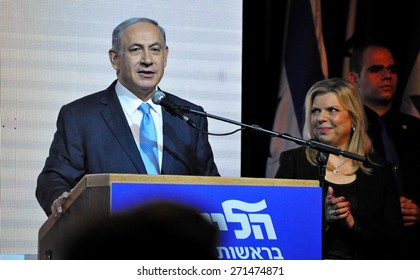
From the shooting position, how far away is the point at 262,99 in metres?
5.79

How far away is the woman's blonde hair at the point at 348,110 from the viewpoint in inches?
215

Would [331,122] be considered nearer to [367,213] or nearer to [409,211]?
[367,213]

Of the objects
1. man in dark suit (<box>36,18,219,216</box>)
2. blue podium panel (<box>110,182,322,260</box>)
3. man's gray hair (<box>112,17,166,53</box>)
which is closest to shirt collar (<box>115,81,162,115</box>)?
man in dark suit (<box>36,18,219,216</box>)

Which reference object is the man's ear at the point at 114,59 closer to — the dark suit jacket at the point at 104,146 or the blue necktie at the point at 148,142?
the dark suit jacket at the point at 104,146

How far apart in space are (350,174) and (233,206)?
1835 mm

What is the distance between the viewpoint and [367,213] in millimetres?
5324

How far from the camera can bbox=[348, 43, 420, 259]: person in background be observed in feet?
19.0

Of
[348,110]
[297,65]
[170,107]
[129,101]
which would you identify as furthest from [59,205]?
[297,65]

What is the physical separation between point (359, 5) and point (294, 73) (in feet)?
1.93

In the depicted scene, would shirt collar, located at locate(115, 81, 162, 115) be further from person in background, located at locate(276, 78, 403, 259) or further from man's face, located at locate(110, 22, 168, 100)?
person in background, located at locate(276, 78, 403, 259)

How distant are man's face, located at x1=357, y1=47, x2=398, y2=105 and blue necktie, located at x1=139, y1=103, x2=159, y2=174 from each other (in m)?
1.34

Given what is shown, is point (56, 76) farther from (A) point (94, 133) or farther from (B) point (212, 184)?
(B) point (212, 184)

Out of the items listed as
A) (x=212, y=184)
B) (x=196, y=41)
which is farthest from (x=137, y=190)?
(x=196, y=41)

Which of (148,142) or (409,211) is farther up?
(148,142)
